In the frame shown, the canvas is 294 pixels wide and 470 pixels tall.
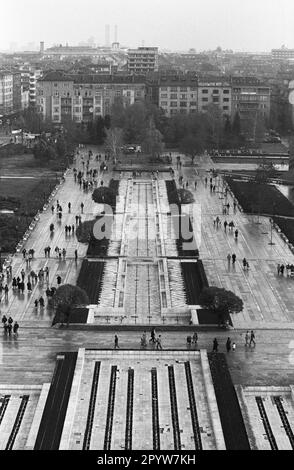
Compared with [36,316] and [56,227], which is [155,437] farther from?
[56,227]

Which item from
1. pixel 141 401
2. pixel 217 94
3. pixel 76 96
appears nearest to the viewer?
pixel 141 401

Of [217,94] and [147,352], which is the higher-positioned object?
[217,94]

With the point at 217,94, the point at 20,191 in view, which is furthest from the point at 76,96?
the point at 20,191

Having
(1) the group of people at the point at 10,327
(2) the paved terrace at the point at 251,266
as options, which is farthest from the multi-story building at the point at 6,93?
(1) the group of people at the point at 10,327

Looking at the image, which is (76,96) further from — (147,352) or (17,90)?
(147,352)

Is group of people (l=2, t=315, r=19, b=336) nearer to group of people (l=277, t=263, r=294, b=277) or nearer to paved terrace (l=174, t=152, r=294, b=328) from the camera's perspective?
paved terrace (l=174, t=152, r=294, b=328)

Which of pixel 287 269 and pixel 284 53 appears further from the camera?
pixel 284 53
